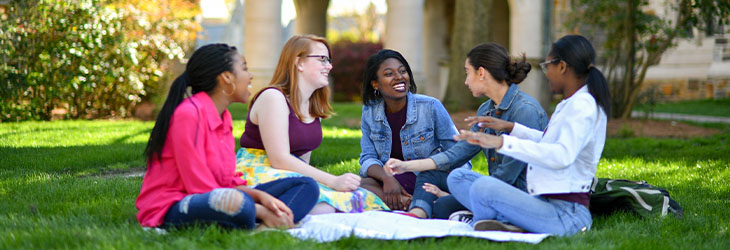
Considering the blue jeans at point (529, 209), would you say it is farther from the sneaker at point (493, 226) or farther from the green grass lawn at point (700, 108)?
the green grass lawn at point (700, 108)

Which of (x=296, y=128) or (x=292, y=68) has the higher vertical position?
(x=292, y=68)

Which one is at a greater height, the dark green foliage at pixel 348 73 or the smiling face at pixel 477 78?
the smiling face at pixel 477 78

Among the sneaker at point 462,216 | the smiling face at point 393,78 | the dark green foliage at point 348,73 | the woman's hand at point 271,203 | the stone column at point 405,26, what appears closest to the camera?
the woman's hand at point 271,203

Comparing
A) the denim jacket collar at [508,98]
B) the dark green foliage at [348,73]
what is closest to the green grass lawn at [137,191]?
the denim jacket collar at [508,98]

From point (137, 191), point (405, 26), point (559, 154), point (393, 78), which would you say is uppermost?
point (393, 78)

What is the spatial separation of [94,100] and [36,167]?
5.56 m

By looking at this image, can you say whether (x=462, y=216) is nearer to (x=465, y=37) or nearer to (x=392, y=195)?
(x=392, y=195)

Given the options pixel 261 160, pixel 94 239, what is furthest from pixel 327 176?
pixel 94 239

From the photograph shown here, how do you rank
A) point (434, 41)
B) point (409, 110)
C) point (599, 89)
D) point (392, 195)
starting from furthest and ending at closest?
1. point (434, 41)
2. point (409, 110)
3. point (392, 195)
4. point (599, 89)

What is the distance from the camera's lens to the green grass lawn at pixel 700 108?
636 inches

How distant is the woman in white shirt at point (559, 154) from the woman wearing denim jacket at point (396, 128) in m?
0.94

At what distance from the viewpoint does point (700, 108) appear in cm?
1780

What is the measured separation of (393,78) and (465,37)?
8.14 m

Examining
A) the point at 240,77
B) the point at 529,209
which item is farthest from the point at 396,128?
the point at 240,77
